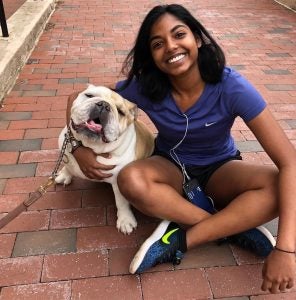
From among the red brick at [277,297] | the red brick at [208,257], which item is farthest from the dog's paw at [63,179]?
the red brick at [277,297]

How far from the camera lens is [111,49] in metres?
5.54

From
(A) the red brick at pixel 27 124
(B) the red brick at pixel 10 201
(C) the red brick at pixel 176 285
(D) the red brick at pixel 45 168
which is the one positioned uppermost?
(C) the red brick at pixel 176 285

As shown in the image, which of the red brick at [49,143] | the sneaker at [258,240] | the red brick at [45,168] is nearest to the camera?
the sneaker at [258,240]

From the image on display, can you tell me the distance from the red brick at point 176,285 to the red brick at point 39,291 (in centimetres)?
39

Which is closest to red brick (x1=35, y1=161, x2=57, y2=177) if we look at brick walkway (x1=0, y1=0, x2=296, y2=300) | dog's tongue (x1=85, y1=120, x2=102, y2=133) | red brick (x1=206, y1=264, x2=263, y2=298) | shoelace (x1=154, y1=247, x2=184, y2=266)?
brick walkway (x1=0, y1=0, x2=296, y2=300)

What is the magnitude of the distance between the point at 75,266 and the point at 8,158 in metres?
1.28

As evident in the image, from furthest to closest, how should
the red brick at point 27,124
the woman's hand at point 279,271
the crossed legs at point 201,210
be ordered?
1. the red brick at point 27,124
2. the crossed legs at point 201,210
3. the woman's hand at point 279,271

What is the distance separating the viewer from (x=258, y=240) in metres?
2.19

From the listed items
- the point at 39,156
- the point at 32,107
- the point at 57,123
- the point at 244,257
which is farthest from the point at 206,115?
the point at 32,107

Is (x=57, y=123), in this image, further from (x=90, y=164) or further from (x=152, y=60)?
(x=152, y=60)

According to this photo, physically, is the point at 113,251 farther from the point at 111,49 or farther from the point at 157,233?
the point at 111,49

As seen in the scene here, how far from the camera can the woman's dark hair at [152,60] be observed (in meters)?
2.13

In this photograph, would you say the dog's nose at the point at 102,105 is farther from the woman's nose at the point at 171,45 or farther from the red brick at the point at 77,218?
the red brick at the point at 77,218

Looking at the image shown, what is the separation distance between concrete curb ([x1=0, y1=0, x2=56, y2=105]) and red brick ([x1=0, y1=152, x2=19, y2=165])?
1014 mm
